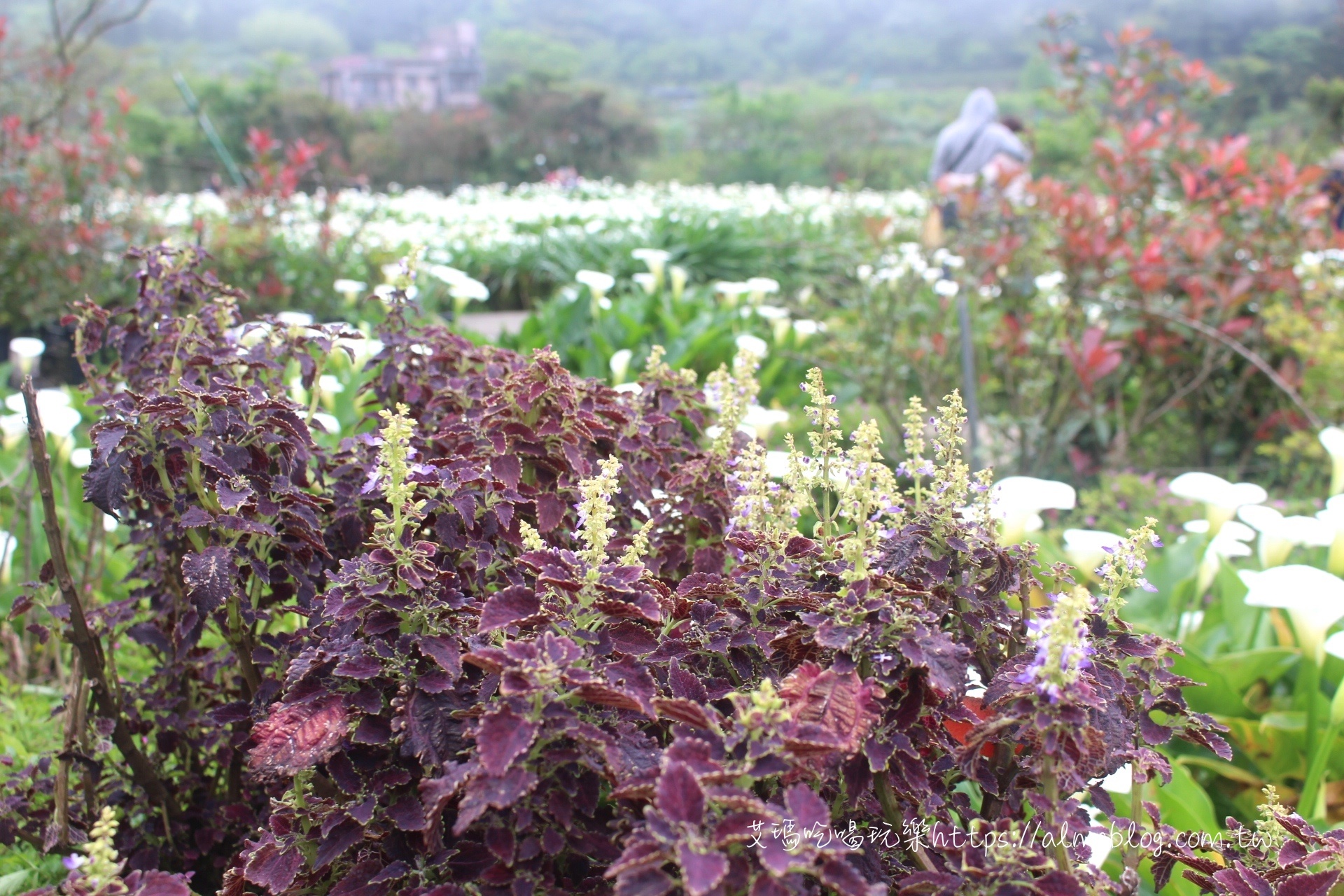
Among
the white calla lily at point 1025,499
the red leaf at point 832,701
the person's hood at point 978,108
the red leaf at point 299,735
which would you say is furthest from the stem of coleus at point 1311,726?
the person's hood at point 978,108

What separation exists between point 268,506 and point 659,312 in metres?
3.21

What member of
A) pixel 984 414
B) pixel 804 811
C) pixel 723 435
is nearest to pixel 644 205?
pixel 984 414

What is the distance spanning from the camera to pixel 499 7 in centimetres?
5078

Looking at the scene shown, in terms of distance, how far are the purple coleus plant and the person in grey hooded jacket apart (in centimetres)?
818

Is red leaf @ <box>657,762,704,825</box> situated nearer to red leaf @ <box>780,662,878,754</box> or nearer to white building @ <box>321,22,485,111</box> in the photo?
red leaf @ <box>780,662,878,754</box>

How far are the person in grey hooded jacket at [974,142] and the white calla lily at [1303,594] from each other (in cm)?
759

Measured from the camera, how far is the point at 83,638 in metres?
1.31

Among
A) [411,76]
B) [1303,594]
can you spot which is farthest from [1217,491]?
[411,76]

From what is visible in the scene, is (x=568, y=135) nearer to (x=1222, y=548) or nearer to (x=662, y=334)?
(x=662, y=334)

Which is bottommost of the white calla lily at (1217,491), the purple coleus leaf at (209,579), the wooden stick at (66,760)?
the wooden stick at (66,760)

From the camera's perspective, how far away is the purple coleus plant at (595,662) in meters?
0.83

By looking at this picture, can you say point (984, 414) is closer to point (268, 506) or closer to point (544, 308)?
point (544, 308)

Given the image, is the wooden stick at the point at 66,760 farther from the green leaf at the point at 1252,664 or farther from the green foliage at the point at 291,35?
the green foliage at the point at 291,35

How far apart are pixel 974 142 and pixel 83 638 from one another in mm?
8909
